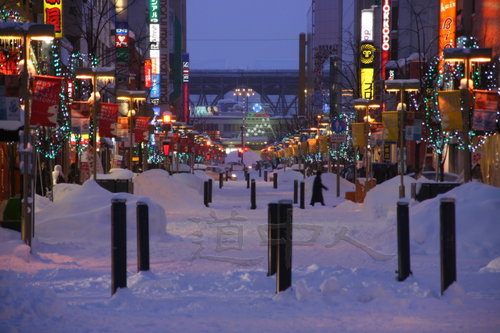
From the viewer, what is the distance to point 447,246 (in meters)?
11.1

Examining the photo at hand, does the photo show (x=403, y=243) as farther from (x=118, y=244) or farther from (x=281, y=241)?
(x=118, y=244)

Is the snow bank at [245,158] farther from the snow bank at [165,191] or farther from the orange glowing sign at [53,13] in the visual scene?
the snow bank at [165,191]

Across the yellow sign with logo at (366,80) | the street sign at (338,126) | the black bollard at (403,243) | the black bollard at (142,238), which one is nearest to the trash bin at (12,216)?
the black bollard at (142,238)

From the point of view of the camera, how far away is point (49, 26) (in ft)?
55.5

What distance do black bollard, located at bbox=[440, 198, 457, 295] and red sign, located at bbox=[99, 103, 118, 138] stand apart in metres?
22.4

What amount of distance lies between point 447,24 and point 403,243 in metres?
39.8

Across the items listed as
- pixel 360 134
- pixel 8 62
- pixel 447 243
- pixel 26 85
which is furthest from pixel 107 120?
pixel 447 243

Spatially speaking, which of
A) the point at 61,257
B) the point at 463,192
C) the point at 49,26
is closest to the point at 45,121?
the point at 49,26

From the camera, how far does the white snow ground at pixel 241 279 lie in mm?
9180

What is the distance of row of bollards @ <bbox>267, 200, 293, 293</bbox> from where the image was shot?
35.9 ft

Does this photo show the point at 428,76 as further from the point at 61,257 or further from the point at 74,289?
the point at 74,289

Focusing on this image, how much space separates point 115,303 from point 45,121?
9105 mm

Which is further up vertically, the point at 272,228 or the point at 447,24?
the point at 447,24

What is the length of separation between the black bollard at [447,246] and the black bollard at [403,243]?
84 cm
